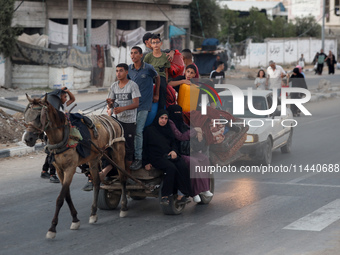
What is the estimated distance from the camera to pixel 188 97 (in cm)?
1053

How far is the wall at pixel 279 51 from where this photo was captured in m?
57.2

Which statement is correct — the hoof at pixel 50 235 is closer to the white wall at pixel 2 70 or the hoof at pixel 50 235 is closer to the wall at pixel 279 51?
the white wall at pixel 2 70

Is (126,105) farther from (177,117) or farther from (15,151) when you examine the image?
(15,151)

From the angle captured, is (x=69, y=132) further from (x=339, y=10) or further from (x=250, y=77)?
(x=339, y=10)

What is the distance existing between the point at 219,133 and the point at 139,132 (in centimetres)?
155

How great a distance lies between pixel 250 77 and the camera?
4531 cm

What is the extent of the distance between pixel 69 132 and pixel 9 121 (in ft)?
31.8

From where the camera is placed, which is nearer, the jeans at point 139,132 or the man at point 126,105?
the man at point 126,105

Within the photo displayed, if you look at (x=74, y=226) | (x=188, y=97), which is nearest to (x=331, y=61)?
→ (x=188, y=97)

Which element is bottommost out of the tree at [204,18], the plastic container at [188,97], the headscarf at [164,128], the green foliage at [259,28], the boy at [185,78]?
Answer: the headscarf at [164,128]

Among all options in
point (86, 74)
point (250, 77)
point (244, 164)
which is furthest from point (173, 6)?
point (244, 164)

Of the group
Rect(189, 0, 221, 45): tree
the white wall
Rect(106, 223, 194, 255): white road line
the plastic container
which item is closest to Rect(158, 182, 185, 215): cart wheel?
Rect(106, 223, 194, 255): white road line

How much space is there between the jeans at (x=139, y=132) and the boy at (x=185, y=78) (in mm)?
881

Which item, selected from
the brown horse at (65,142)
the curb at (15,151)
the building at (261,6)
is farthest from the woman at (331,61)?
the building at (261,6)
